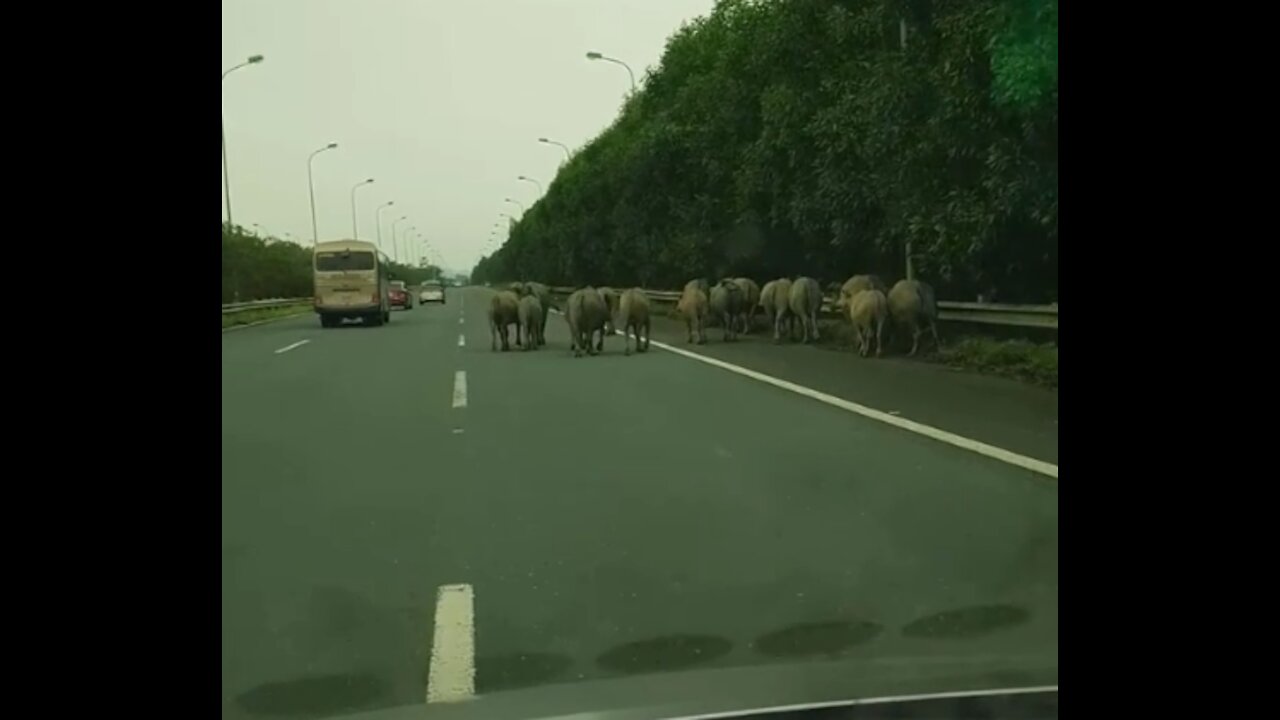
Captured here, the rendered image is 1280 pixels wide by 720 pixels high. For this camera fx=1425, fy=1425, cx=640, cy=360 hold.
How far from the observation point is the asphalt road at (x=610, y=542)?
5.43 metres

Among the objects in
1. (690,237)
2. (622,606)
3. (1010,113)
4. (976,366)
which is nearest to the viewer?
(622,606)

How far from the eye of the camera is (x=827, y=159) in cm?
2261

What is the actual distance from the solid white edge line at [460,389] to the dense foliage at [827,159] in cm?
228

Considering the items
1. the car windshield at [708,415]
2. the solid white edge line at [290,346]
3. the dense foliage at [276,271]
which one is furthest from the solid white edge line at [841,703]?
the solid white edge line at [290,346]

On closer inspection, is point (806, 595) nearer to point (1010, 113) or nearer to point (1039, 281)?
point (1010, 113)

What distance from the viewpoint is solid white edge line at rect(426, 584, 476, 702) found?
4.94m

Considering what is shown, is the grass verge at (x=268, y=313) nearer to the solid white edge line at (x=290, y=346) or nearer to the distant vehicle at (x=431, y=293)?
the solid white edge line at (x=290, y=346)

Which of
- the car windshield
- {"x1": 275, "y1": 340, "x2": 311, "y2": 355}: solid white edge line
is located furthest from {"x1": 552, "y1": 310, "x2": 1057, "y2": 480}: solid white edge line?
{"x1": 275, "y1": 340, "x2": 311, "y2": 355}: solid white edge line

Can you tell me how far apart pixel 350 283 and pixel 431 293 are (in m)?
5.93
